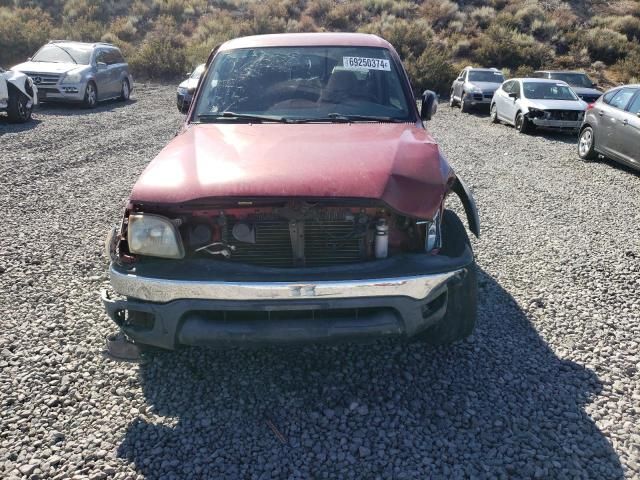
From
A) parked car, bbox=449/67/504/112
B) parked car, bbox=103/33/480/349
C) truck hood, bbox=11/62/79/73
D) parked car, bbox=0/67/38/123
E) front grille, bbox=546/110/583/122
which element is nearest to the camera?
parked car, bbox=103/33/480/349

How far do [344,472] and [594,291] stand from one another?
2881mm

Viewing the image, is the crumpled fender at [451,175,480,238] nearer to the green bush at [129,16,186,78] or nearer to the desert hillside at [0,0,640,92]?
the desert hillside at [0,0,640,92]

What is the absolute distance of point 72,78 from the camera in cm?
1451

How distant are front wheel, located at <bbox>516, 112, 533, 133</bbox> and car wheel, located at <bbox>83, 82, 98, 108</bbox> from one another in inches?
433

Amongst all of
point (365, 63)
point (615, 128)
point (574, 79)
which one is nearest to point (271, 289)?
point (365, 63)

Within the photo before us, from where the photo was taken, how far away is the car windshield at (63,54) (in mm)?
15328

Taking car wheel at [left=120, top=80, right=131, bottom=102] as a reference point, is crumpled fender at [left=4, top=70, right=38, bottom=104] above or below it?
above

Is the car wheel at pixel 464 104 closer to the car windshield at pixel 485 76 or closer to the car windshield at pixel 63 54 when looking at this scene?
the car windshield at pixel 485 76

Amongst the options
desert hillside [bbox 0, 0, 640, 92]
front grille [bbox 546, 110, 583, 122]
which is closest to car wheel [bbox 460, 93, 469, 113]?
front grille [bbox 546, 110, 583, 122]

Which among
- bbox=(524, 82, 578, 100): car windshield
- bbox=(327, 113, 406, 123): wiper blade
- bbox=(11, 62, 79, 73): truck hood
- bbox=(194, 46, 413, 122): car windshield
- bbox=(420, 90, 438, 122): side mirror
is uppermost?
bbox=(194, 46, 413, 122): car windshield

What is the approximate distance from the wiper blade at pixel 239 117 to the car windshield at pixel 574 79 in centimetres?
1613

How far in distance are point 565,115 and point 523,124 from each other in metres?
0.92

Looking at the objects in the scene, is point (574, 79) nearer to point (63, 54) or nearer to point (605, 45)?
point (605, 45)

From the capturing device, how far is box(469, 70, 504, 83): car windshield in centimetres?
1841
